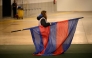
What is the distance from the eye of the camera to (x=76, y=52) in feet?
29.8

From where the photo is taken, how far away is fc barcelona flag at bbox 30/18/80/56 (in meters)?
8.76

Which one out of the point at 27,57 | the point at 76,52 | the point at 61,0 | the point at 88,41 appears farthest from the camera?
the point at 61,0

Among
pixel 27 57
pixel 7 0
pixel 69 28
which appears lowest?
pixel 27 57

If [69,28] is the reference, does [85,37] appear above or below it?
below

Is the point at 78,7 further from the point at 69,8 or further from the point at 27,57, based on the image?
the point at 27,57

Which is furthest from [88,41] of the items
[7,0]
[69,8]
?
[69,8]

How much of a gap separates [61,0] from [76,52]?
1658cm

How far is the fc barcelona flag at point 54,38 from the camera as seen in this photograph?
8.76 m

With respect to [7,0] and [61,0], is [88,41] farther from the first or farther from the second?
[61,0]

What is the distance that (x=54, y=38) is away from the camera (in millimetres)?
8805

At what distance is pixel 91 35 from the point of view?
42.4 feet

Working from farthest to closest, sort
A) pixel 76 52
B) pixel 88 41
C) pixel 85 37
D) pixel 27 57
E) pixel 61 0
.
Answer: pixel 61 0
pixel 85 37
pixel 88 41
pixel 76 52
pixel 27 57

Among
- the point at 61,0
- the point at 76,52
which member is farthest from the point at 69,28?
the point at 61,0

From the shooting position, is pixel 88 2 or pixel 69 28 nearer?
pixel 69 28
